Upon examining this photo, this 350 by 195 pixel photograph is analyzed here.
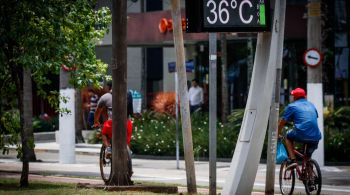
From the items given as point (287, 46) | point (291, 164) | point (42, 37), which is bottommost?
point (291, 164)

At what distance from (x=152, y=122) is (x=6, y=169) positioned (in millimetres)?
6384

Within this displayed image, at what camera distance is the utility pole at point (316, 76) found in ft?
63.6

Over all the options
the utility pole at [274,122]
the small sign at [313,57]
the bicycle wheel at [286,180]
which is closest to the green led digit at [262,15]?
the utility pole at [274,122]

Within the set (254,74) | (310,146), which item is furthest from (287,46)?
(254,74)

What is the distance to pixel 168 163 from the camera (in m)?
21.8

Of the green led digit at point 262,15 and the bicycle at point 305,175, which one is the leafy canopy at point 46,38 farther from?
the bicycle at point 305,175

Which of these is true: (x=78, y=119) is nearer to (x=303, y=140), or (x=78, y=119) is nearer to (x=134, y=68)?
(x=134, y=68)

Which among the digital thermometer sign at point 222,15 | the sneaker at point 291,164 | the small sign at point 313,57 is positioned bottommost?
the sneaker at point 291,164

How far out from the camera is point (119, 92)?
13.3 metres

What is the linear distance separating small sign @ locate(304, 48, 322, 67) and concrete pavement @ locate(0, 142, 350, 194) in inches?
101

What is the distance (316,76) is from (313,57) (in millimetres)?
471

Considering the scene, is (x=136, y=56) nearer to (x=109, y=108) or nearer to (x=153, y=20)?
(x=153, y=20)

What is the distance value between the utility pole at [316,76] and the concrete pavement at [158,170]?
57cm

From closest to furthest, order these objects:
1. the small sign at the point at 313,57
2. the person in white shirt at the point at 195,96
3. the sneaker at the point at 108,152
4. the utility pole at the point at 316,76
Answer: the sneaker at the point at 108,152 → the utility pole at the point at 316,76 → the small sign at the point at 313,57 → the person in white shirt at the point at 195,96
